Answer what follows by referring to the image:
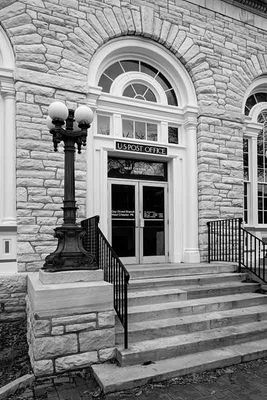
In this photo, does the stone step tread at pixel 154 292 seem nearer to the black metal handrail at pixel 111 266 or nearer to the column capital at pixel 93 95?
the black metal handrail at pixel 111 266

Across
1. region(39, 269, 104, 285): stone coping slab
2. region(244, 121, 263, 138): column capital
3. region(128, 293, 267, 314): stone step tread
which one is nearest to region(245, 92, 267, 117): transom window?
region(244, 121, 263, 138): column capital

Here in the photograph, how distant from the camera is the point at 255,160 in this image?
29.1ft

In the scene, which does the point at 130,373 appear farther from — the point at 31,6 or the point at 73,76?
the point at 31,6

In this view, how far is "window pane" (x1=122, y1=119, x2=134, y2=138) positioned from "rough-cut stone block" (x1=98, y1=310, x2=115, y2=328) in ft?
14.1

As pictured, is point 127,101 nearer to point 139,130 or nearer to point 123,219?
point 139,130

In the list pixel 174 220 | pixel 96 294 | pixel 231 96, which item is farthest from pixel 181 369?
pixel 231 96

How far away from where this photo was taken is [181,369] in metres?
3.92

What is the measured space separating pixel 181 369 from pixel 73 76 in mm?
5569

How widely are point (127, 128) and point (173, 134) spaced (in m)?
1.26

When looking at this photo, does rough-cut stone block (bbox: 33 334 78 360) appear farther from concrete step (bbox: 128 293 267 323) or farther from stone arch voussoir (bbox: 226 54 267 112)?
stone arch voussoir (bbox: 226 54 267 112)

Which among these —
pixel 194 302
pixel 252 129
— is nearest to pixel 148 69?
pixel 252 129

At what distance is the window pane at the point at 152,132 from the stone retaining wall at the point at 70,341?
4.60 m

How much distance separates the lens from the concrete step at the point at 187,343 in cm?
409

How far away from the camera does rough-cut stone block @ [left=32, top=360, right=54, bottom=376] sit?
12.8ft
